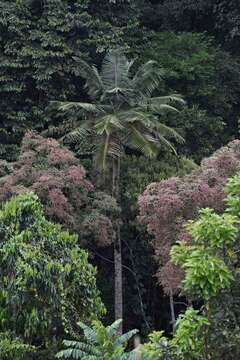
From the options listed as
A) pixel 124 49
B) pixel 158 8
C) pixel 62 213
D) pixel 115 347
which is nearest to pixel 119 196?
pixel 62 213

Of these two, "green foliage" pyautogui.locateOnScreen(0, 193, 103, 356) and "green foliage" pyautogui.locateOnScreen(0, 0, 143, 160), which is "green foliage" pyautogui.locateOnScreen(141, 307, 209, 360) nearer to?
"green foliage" pyautogui.locateOnScreen(0, 193, 103, 356)

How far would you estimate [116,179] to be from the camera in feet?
60.8

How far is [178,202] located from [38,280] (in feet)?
14.9

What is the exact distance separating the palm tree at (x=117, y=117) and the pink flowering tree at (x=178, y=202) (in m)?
2.96

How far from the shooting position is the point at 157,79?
19.3 metres

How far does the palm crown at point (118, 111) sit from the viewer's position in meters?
17.9

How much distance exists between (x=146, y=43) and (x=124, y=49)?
77.9 inches

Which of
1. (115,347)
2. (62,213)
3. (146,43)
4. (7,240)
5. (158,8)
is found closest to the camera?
(115,347)

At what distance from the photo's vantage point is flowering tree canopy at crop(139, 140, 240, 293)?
14.5m

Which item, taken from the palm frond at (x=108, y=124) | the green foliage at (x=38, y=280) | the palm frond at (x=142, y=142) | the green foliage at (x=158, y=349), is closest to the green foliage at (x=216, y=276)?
the green foliage at (x=158, y=349)

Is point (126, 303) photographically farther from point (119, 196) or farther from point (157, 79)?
point (157, 79)

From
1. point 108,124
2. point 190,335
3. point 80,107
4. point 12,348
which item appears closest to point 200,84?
point 80,107

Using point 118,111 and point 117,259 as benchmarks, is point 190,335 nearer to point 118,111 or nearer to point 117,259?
point 117,259

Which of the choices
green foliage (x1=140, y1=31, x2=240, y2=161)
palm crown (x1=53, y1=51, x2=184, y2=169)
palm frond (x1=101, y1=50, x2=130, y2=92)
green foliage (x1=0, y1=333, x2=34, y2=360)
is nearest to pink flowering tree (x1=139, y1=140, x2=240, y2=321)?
palm crown (x1=53, y1=51, x2=184, y2=169)
